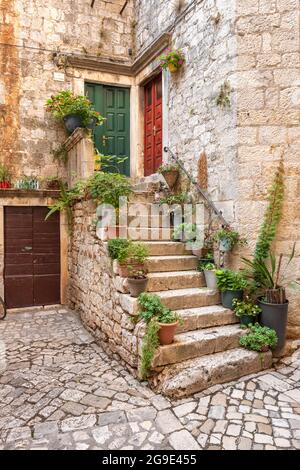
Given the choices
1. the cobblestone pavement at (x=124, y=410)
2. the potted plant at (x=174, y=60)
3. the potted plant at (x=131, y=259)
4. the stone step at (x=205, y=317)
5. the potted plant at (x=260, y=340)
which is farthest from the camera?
the potted plant at (x=174, y=60)

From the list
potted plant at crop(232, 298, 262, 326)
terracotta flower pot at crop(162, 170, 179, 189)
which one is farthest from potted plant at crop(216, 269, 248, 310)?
terracotta flower pot at crop(162, 170, 179, 189)

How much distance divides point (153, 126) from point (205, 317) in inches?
182

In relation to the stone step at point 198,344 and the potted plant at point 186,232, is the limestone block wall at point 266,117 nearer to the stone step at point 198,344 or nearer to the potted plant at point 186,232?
the potted plant at point 186,232

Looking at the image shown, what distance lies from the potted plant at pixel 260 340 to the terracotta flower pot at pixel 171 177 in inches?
117

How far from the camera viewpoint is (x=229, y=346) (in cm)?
355

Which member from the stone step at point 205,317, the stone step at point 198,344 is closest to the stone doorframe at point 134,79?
the stone step at point 205,317

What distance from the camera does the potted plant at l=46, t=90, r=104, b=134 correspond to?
20.2 ft

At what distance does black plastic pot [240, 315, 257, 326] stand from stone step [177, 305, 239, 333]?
0.11 metres

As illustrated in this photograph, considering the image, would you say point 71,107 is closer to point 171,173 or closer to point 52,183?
point 52,183

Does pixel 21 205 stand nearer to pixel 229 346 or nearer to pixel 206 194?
pixel 206 194

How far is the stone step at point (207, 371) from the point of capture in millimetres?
3008

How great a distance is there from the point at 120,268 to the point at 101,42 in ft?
18.7

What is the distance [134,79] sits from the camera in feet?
24.1

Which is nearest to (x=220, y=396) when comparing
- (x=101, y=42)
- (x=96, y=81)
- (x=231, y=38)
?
(x=231, y=38)
